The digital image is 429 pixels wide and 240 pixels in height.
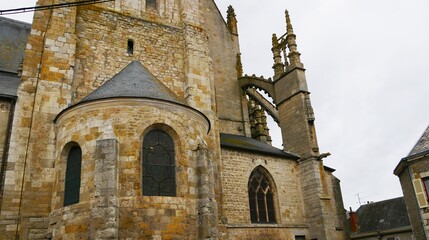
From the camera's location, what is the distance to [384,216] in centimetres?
2495

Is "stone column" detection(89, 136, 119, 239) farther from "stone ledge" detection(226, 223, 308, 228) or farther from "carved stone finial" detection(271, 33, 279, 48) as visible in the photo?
"carved stone finial" detection(271, 33, 279, 48)

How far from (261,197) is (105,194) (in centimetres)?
747

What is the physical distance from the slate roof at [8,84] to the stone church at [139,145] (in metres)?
0.05

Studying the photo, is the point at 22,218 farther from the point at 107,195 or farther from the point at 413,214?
the point at 413,214

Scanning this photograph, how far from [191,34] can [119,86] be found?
506cm

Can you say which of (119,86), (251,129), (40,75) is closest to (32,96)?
(40,75)

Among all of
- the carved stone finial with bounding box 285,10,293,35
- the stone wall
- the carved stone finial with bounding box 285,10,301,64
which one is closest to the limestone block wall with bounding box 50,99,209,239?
the stone wall

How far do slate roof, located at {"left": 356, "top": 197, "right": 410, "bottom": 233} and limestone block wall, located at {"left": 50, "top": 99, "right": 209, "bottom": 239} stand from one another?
18827 mm

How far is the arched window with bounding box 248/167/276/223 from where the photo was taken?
13656 mm

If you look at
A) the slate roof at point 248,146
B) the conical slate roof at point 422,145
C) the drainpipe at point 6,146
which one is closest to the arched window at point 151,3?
the slate roof at point 248,146

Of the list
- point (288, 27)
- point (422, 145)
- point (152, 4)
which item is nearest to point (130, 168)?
point (152, 4)

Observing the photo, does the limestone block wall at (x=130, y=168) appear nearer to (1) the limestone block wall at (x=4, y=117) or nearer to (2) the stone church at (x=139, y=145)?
(2) the stone church at (x=139, y=145)

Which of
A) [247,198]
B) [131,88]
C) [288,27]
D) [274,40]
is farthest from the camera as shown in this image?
[274,40]

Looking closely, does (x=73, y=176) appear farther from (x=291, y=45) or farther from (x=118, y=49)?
(x=291, y=45)
